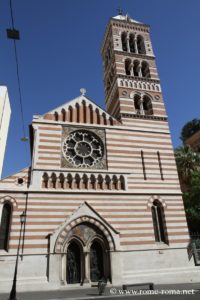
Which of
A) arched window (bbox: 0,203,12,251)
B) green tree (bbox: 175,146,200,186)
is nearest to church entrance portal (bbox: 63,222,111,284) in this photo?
arched window (bbox: 0,203,12,251)

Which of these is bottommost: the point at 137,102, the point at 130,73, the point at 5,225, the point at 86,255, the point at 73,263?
the point at 73,263

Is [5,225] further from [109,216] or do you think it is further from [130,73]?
[130,73]

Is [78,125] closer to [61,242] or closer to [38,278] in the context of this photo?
[61,242]

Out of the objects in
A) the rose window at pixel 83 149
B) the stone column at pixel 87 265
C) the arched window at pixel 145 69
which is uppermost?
the arched window at pixel 145 69

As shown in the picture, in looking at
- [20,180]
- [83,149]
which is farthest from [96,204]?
[20,180]

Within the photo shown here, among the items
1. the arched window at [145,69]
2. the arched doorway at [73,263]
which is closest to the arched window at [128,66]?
the arched window at [145,69]

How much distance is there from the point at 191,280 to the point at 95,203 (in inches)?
311

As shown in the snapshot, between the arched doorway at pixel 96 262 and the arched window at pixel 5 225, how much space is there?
17.3 feet

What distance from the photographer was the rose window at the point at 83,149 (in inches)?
731

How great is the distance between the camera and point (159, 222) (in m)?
18.0

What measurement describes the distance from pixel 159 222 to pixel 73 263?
6.58m

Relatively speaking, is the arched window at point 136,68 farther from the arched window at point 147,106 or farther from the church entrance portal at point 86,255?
the church entrance portal at point 86,255

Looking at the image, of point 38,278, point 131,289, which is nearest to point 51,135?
point 38,278

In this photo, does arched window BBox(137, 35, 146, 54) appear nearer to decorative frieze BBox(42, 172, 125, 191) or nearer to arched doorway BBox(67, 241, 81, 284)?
decorative frieze BBox(42, 172, 125, 191)
